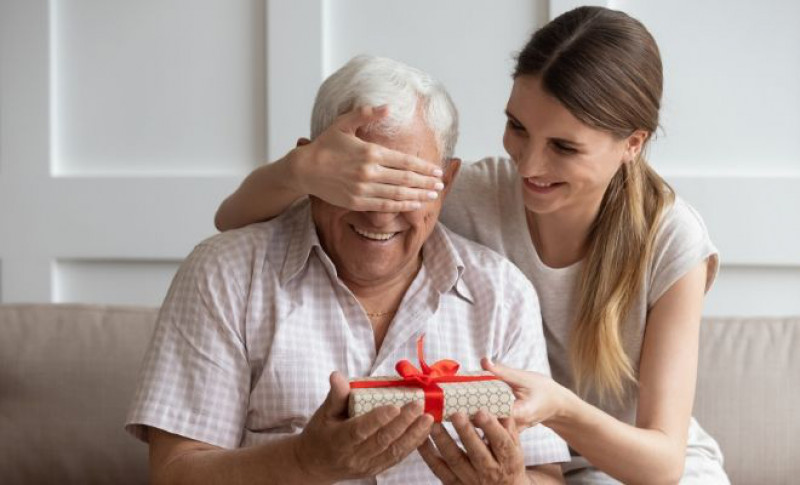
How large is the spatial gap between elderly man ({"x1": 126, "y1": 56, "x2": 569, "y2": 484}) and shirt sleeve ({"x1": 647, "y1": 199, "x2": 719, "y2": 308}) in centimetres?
23

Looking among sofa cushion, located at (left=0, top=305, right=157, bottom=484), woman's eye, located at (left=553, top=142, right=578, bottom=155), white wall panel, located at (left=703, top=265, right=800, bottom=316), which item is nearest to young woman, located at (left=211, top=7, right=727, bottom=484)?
woman's eye, located at (left=553, top=142, right=578, bottom=155)

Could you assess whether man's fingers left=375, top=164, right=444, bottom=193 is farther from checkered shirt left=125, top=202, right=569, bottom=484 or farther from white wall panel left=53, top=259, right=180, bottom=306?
white wall panel left=53, top=259, right=180, bottom=306

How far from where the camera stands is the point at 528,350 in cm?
171

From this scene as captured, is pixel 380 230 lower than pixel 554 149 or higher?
lower

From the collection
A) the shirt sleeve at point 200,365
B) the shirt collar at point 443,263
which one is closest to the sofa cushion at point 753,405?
the shirt collar at point 443,263

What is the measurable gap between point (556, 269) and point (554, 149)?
274 mm

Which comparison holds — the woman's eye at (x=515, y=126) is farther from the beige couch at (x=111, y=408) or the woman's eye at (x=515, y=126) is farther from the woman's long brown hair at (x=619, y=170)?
the beige couch at (x=111, y=408)

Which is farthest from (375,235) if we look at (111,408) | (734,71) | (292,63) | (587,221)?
(734,71)

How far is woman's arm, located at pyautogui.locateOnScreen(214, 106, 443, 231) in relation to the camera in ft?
4.95

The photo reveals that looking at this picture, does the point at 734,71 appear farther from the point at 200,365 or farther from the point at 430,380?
the point at 200,365

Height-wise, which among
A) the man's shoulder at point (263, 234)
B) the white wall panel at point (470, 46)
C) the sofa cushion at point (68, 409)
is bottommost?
the sofa cushion at point (68, 409)

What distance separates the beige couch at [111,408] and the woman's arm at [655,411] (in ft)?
1.38

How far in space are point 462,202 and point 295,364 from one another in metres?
0.51

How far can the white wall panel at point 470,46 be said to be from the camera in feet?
8.34
